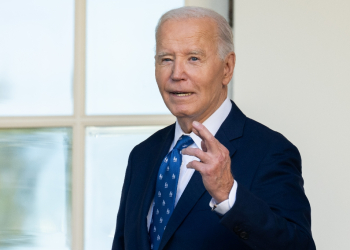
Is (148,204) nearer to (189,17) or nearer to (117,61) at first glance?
(189,17)

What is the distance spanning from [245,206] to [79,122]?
1.03m

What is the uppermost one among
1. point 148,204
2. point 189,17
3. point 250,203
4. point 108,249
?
point 189,17

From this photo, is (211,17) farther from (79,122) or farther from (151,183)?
(79,122)

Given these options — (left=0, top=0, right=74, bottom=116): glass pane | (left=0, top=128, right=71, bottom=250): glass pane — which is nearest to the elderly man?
(left=0, top=128, right=71, bottom=250): glass pane

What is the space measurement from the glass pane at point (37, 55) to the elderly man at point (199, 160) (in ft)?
1.89

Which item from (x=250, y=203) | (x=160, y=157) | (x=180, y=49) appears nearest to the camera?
(x=250, y=203)

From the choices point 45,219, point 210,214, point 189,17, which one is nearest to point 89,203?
point 45,219

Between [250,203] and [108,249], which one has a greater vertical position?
[250,203]

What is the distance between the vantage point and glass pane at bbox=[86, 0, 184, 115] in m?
1.99

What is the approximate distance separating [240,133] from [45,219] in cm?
96

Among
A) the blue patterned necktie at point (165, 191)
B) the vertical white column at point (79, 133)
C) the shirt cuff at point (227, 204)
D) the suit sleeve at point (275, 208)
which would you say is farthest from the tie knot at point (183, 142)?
the vertical white column at point (79, 133)

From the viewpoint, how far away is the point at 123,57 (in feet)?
6.53

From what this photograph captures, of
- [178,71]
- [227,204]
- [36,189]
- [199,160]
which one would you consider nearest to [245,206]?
[227,204]

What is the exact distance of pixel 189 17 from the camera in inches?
56.9
